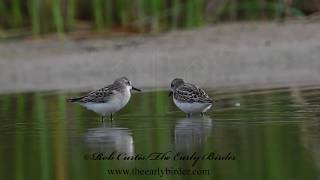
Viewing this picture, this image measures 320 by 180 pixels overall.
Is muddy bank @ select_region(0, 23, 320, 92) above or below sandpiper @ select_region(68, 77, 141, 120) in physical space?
above

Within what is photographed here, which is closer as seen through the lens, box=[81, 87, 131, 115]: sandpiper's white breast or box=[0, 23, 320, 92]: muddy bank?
Answer: box=[81, 87, 131, 115]: sandpiper's white breast

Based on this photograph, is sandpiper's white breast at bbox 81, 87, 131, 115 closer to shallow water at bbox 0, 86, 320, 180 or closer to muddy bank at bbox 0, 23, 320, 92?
shallow water at bbox 0, 86, 320, 180

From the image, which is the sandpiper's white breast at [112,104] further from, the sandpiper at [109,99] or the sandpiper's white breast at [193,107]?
the sandpiper's white breast at [193,107]

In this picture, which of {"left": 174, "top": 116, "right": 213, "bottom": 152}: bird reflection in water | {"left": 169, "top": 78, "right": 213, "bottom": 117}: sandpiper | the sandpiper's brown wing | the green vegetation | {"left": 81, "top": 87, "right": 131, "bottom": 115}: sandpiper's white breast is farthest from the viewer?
the green vegetation

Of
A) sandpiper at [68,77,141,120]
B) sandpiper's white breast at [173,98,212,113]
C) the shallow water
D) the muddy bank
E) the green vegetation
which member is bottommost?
the shallow water

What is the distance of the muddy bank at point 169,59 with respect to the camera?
14.1 m

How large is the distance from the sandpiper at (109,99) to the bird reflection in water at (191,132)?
70 cm

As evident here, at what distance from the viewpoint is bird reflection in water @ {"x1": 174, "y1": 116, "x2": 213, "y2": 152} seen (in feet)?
27.0

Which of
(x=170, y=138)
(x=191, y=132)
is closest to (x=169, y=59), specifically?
(x=191, y=132)

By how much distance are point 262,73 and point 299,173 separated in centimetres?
735

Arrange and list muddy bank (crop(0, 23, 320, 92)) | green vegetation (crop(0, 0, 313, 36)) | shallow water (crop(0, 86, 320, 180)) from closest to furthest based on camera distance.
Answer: shallow water (crop(0, 86, 320, 180)), muddy bank (crop(0, 23, 320, 92)), green vegetation (crop(0, 0, 313, 36))

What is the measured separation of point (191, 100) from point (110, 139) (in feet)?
5.32

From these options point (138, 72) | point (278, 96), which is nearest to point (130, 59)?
point (138, 72)

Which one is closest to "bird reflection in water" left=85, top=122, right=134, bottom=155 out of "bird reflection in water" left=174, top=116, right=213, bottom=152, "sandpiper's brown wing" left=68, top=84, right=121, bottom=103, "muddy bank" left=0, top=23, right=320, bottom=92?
"bird reflection in water" left=174, top=116, right=213, bottom=152
